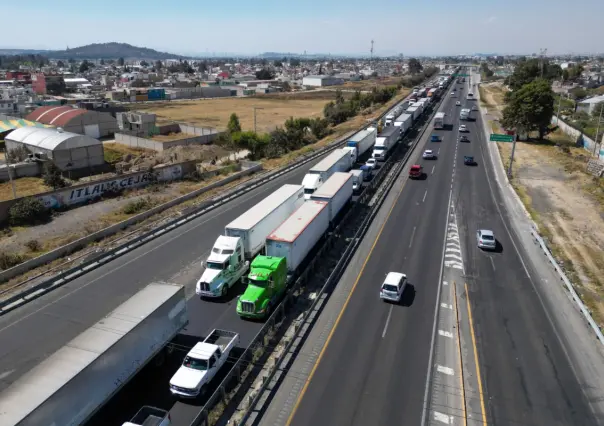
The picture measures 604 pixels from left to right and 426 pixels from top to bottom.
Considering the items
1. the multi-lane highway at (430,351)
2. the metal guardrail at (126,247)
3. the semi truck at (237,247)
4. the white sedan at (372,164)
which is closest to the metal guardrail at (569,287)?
the multi-lane highway at (430,351)

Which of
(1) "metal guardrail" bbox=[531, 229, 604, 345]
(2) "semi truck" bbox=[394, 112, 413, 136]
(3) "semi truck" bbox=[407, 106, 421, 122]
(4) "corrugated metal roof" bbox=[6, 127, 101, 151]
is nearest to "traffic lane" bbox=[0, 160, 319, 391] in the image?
(1) "metal guardrail" bbox=[531, 229, 604, 345]

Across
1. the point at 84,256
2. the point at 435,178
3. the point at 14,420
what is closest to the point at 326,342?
the point at 14,420

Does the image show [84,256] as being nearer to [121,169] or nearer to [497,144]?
[121,169]

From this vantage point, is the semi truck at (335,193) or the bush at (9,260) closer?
the bush at (9,260)

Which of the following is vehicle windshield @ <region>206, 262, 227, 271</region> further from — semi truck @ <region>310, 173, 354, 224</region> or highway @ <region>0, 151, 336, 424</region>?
Answer: semi truck @ <region>310, 173, 354, 224</region>

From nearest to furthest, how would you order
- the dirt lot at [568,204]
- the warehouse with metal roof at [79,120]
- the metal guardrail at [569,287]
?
the metal guardrail at [569,287] < the dirt lot at [568,204] < the warehouse with metal roof at [79,120]

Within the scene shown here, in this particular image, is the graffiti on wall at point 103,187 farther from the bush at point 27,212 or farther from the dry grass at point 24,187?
the dry grass at point 24,187

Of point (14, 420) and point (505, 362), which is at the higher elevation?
point (14, 420)

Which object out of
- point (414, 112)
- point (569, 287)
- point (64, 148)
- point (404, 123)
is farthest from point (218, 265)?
point (414, 112)
